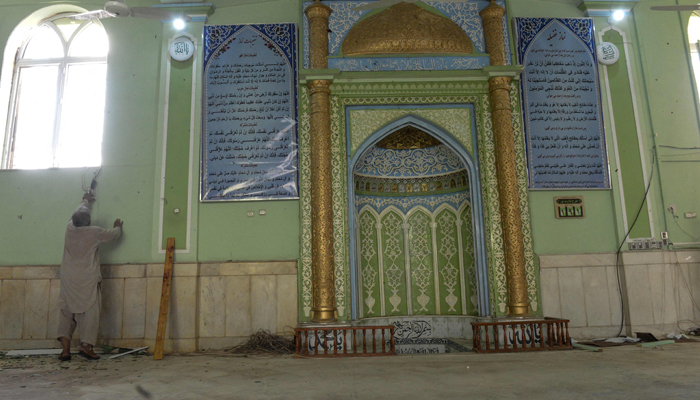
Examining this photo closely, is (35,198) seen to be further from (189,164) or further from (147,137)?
(189,164)

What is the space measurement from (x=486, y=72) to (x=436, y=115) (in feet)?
2.48

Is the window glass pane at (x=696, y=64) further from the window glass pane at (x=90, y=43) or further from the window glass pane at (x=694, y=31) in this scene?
the window glass pane at (x=90, y=43)

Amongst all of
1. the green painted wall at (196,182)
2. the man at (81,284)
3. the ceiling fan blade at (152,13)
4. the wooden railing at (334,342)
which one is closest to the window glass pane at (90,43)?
the green painted wall at (196,182)

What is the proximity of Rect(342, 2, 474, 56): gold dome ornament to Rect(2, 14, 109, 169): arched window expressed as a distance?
11.1 ft

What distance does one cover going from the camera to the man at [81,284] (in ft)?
16.1

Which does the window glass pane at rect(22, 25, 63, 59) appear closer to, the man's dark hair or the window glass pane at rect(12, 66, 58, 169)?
the window glass pane at rect(12, 66, 58, 169)

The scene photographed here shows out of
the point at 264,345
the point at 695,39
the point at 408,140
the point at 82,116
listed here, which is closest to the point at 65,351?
the point at 264,345

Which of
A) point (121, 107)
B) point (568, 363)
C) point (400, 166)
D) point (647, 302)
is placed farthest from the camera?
point (400, 166)

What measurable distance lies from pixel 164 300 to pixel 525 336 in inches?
152

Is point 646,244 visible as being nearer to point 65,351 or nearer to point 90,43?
point 65,351

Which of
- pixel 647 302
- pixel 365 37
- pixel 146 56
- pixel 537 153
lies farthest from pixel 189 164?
pixel 647 302

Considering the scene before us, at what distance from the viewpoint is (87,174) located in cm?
573

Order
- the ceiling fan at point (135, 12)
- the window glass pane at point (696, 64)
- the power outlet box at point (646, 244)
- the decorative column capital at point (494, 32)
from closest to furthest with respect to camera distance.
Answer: the ceiling fan at point (135, 12), the power outlet box at point (646, 244), the decorative column capital at point (494, 32), the window glass pane at point (696, 64)

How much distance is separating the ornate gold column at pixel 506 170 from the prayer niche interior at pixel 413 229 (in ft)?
2.44
